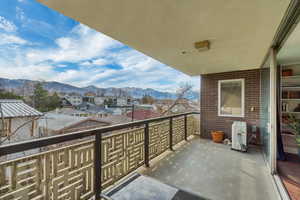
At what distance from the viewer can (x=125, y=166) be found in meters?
2.41

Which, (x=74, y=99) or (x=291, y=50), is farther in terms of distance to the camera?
(x=74, y=99)

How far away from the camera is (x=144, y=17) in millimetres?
1696

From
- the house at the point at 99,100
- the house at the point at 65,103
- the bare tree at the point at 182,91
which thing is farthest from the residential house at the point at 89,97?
the bare tree at the point at 182,91

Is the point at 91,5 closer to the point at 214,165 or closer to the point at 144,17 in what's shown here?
the point at 144,17

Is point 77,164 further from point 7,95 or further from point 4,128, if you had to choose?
point 7,95

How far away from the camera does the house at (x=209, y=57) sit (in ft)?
5.10

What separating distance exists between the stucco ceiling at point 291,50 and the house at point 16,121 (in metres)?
3.94

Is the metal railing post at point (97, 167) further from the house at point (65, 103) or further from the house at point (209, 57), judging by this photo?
the house at point (65, 103)

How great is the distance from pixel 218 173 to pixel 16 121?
3.47m

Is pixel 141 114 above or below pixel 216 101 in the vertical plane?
below

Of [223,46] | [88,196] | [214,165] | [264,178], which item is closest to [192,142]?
[214,165]

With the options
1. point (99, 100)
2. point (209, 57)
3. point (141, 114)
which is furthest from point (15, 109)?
point (141, 114)

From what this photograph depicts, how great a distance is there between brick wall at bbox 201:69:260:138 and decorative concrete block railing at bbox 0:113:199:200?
9.52 feet

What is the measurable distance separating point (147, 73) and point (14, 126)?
411 inches
